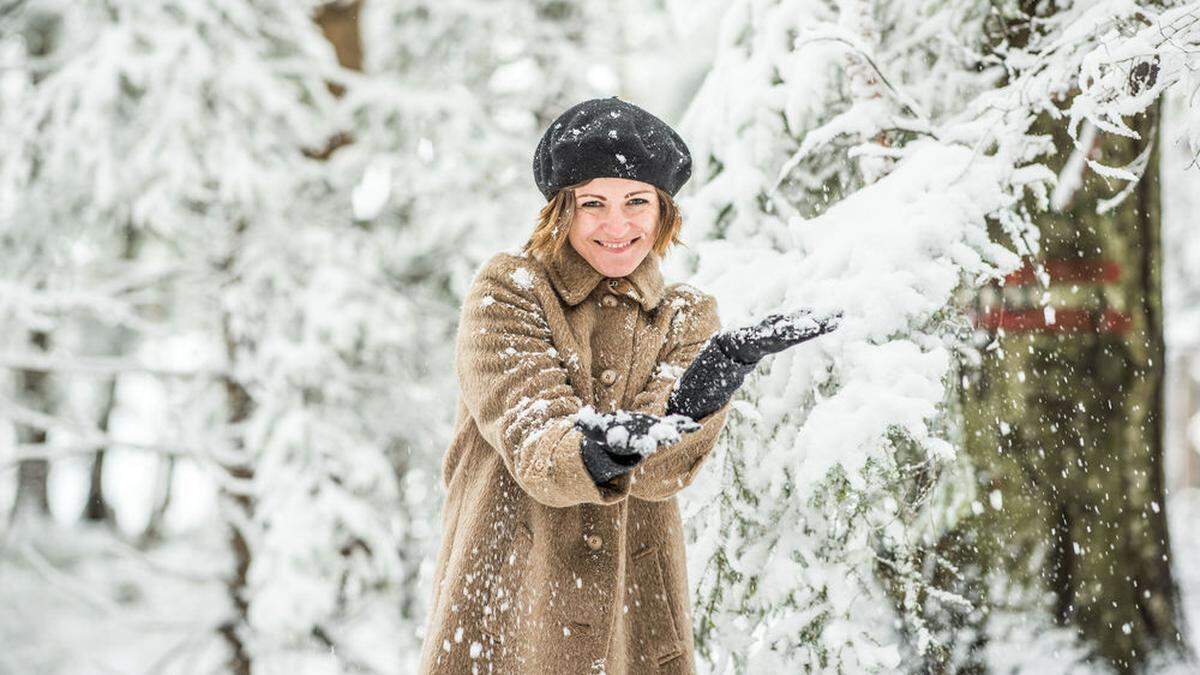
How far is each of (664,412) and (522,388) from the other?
305 mm

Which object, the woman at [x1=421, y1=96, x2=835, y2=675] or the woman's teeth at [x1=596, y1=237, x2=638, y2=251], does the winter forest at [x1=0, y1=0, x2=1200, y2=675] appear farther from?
the woman's teeth at [x1=596, y1=237, x2=638, y2=251]

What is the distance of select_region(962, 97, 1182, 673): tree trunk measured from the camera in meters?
3.30

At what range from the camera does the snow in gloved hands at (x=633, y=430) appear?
1.68 metres

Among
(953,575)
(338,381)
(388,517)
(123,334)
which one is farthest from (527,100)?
(123,334)

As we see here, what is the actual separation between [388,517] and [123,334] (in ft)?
32.1

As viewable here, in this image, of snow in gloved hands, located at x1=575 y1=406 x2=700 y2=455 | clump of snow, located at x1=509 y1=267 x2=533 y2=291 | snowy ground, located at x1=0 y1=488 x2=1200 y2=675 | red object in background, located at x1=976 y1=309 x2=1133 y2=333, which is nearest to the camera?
snow in gloved hands, located at x1=575 y1=406 x2=700 y2=455

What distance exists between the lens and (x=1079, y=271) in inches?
136

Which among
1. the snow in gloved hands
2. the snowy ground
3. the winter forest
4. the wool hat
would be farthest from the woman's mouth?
the snowy ground

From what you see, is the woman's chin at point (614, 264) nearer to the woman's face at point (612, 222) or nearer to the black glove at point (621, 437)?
the woman's face at point (612, 222)

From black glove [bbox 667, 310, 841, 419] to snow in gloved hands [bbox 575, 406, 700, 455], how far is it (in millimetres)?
105

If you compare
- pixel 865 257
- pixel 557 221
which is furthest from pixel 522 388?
pixel 865 257

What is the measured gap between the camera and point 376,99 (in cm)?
767

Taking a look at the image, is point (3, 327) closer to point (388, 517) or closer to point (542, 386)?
point (388, 517)

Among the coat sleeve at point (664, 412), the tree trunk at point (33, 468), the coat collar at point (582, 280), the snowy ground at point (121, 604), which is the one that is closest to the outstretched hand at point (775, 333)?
the coat sleeve at point (664, 412)
